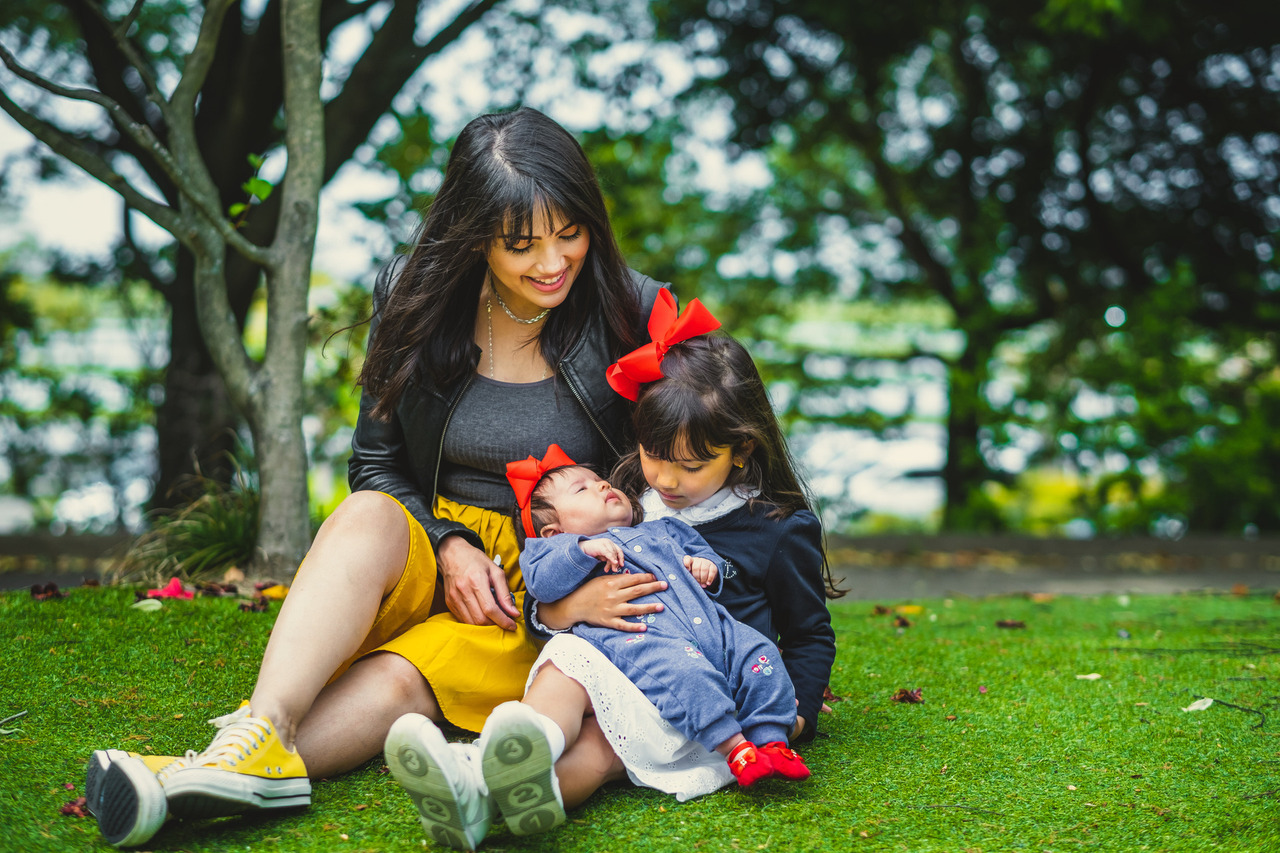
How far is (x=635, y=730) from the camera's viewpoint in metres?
1.88

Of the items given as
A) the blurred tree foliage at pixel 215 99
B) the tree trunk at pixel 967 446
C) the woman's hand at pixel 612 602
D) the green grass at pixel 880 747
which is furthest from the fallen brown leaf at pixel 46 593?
the tree trunk at pixel 967 446

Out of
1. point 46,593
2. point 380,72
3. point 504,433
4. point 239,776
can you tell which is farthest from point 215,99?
point 239,776

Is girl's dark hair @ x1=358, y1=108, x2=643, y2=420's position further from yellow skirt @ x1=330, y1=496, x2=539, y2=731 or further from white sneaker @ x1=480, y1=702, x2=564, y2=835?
white sneaker @ x1=480, y1=702, x2=564, y2=835

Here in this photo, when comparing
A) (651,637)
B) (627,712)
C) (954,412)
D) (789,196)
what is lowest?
(627,712)

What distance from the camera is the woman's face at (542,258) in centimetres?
223

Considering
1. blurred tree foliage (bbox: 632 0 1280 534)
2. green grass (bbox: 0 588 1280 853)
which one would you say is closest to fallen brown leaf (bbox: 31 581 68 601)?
green grass (bbox: 0 588 1280 853)

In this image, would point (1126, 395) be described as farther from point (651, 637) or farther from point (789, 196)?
point (651, 637)

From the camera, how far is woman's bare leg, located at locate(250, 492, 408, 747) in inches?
71.8

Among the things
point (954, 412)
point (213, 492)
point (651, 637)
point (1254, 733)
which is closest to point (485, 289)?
point (651, 637)

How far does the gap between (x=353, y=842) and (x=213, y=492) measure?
302 cm

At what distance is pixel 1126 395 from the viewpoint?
6.62 meters

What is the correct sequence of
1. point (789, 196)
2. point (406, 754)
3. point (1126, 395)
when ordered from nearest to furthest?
point (406, 754), point (1126, 395), point (789, 196)

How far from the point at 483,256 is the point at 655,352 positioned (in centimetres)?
53

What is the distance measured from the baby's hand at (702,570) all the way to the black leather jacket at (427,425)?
1.51 feet
